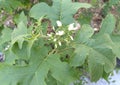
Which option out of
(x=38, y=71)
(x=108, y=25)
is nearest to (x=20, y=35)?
(x=38, y=71)

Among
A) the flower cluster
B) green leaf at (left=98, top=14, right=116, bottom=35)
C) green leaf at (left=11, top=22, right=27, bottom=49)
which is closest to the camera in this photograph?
green leaf at (left=11, top=22, right=27, bottom=49)

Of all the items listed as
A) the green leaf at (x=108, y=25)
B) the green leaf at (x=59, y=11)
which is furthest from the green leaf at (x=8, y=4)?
the green leaf at (x=108, y=25)

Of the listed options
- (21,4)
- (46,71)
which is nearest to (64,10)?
(46,71)

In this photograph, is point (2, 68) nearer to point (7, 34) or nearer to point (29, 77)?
point (29, 77)

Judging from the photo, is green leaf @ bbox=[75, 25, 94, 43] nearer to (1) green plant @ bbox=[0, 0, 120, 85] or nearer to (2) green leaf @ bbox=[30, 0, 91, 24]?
(1) green plant @ bbox=[0, 0, 120, 85]

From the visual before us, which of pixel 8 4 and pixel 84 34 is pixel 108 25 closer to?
pixel 84 34

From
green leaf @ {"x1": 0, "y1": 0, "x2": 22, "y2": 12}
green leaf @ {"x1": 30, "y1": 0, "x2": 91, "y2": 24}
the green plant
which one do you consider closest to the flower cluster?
the green plant

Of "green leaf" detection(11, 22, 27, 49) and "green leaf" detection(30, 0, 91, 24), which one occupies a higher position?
"green leaf" detection(30, 0, 91, 24)

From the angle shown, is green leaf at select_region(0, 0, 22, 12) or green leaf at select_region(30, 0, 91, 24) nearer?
green leaf at select_region(30, 0, 91, 24)
